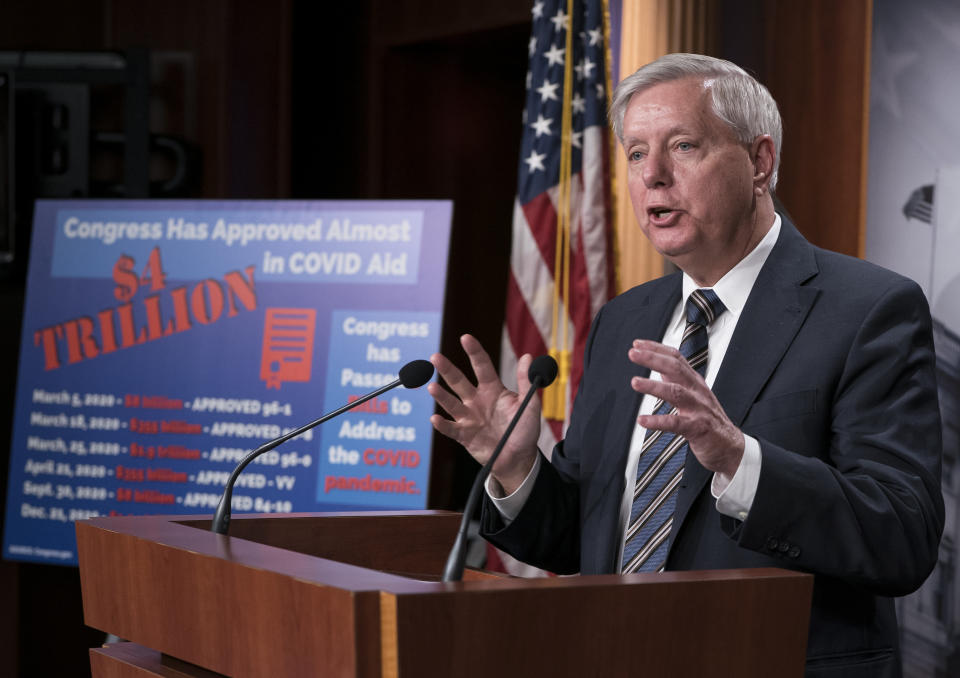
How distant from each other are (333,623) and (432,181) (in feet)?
15.3

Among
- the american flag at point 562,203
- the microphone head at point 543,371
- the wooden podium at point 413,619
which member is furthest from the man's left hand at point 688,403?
the american flag at point 562,203

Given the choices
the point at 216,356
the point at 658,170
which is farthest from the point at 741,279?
the point at 216,356

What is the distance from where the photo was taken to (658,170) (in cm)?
183

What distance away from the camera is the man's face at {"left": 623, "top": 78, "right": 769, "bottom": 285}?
1811 mm

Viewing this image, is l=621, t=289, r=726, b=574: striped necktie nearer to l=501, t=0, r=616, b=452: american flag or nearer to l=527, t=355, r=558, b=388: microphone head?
l=527, t=355, r=558, b=388: microphone head

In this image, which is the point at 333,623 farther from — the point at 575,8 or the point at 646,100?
the point at 575,8

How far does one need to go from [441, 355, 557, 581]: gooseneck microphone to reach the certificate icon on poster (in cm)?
218

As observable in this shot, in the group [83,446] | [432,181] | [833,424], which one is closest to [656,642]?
[833,424]

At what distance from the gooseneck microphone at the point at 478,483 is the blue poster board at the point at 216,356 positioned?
188 cm

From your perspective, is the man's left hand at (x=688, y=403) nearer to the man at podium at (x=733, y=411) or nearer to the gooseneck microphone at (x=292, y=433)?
the man at podium at (x=733, y=411)

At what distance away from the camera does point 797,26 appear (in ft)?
11.0

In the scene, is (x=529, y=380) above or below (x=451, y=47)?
below

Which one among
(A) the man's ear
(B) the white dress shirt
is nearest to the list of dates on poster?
(B) the white dress shirt

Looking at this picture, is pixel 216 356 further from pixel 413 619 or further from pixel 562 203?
pixel 413 619
